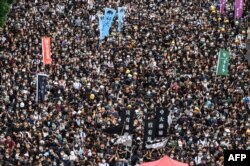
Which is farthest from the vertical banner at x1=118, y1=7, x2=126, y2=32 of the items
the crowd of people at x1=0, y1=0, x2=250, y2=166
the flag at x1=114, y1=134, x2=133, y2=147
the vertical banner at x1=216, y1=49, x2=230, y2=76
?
the flag at x1=114, y1=134, x2=133, y2=147

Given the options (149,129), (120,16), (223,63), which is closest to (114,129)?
(149,129)

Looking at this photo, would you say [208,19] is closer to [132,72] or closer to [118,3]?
[118,3]

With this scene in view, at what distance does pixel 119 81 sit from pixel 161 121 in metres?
8.56

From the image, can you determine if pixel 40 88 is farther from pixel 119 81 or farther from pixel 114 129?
pixel 114 129

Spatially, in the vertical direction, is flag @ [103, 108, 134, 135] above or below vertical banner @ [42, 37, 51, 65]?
below

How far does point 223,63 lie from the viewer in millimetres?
31719

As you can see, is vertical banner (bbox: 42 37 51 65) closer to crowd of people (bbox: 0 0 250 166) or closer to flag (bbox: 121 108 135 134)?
crowd of people (bbox: 0 0 250 166)

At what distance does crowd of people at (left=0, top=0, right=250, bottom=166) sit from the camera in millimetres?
25484

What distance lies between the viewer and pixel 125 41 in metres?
36.0

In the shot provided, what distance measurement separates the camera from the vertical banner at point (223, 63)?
31.5m

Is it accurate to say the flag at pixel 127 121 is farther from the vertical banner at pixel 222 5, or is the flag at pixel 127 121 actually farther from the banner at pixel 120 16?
the vertical banner at pixel 222 5

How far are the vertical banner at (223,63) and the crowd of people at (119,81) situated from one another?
49 centimetres

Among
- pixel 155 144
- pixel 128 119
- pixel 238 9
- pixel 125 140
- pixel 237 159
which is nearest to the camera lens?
pixel 237 159

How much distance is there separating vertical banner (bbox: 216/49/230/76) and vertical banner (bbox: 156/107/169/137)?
29.2 ft
